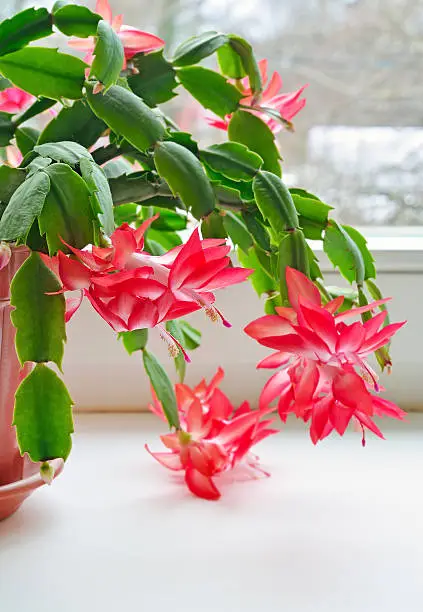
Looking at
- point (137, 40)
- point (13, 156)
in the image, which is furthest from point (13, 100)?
point (137, 40)

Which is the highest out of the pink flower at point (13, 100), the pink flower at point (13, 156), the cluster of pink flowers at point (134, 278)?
the pink flower at point (13, 100)

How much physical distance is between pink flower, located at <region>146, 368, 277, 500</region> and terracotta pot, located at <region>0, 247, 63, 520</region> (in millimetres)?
156

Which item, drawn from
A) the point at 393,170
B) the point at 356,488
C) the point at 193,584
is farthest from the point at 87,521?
the point at 393,170

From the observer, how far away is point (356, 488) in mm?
824

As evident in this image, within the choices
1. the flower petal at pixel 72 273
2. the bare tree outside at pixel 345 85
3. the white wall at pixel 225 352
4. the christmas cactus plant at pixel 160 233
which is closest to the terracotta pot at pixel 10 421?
the christmas cactus plant at pixel 160 233

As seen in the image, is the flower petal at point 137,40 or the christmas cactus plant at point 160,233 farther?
the flower petal at point 137,40

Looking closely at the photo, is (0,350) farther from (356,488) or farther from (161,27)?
(161,27)

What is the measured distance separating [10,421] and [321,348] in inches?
11.1

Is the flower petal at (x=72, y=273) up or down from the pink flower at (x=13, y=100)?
down

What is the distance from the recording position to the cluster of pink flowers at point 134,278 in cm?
49

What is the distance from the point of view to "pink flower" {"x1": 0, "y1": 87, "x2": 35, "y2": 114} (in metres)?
0.80

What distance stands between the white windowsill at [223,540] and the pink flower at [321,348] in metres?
0.12

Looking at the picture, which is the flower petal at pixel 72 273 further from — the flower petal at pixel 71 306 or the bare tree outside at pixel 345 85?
the bare tree outside at pixel 345 85

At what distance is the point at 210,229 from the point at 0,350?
20 centimetres
